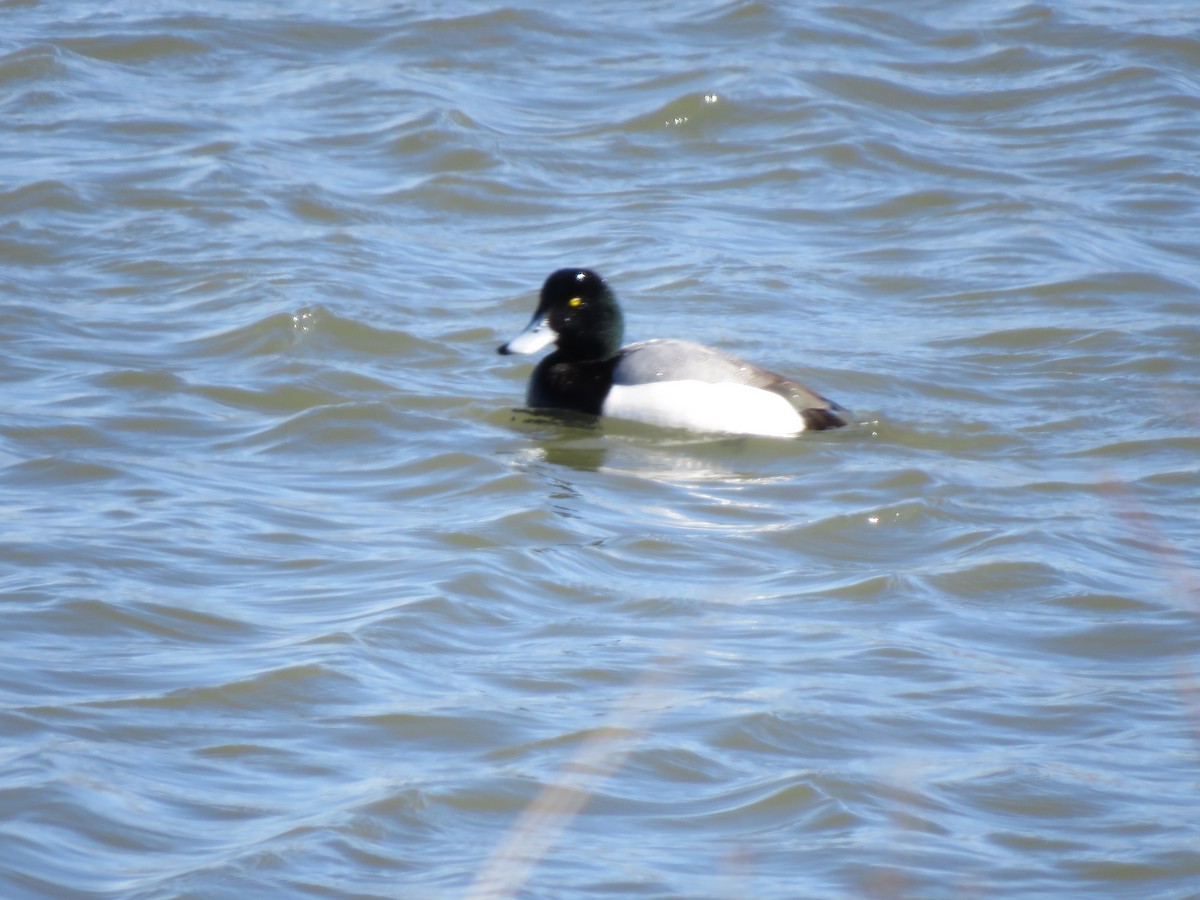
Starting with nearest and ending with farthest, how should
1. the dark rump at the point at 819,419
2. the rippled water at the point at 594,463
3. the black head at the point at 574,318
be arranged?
the rippled water at the point at 594,463 → the dark rump at the point at 819,419 → the black head at the point at 574,318

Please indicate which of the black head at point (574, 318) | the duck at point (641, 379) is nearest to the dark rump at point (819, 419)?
the duck at point (641, 379)

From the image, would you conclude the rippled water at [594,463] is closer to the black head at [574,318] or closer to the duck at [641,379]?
the duck at [641,379]

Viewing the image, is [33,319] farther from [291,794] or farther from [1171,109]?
[1171,109]

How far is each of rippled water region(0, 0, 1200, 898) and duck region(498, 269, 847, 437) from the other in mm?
157

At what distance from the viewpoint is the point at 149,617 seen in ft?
19.2

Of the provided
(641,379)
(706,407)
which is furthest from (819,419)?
(641,379)

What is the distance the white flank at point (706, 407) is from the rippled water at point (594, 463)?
0.12 metres

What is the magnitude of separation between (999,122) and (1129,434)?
5.57m

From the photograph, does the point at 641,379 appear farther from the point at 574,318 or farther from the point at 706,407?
the point at 574,318

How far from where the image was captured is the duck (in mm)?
8766

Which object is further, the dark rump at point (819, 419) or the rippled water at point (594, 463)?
the dark rump at point (819, 419)

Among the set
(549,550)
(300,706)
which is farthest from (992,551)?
(300,706)

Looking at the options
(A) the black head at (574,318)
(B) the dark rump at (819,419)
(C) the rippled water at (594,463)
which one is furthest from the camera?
(A) the black head at (574,318)

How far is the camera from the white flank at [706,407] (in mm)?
8719
